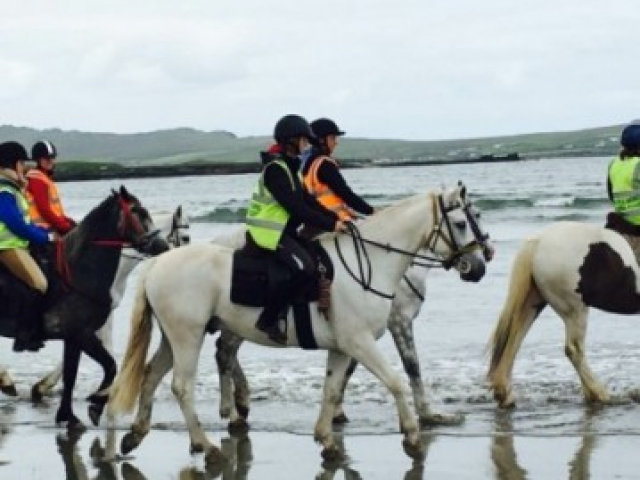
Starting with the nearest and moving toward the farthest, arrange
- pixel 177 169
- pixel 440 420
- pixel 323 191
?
pixel 440 420
pixel 323 191
pixel 177 169

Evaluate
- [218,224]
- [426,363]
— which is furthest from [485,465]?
[218,224]

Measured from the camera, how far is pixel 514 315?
41.3 feet

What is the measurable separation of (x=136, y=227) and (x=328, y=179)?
1.72m

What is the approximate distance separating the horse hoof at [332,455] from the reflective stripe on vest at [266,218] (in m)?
1.58

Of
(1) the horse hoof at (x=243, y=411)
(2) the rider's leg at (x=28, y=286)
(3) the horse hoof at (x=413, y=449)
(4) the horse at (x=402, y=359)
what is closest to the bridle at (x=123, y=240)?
(2) the rider's leg at (x=28, y=286)

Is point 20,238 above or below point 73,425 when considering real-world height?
above

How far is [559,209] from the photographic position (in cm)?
4994

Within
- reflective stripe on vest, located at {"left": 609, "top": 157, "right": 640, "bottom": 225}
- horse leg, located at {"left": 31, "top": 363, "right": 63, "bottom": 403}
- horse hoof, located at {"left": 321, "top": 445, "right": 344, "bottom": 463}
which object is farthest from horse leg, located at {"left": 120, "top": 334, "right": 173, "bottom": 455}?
reflective stripe on vest, located at {"left": 609, "top": 157, "right": 640, "bottom": 225}

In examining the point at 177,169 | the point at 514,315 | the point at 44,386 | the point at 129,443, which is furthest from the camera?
the point at 177,169

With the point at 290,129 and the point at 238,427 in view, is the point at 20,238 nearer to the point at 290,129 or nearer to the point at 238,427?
the point at 238,427

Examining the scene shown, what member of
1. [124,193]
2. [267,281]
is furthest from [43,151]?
[267,281]

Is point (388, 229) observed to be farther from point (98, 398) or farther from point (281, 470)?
point (98, 398)

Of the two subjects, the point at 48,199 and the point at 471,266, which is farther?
the point at 48,199

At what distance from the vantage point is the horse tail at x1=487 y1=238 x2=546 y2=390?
41.1 ft
